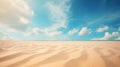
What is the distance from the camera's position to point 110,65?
7.91ft

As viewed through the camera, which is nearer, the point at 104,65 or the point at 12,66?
the point at 12,66

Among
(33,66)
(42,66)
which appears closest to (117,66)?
(42,66)

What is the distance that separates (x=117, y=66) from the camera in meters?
2.38

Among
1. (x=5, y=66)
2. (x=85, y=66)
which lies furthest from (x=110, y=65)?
(x=5, y=66)

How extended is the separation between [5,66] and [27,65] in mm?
363

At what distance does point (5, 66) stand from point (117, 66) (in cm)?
198

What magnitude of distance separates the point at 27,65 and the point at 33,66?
129 mm

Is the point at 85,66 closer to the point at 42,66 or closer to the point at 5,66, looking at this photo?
the point at 42,66

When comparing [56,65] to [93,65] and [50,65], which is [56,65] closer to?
[50,65]

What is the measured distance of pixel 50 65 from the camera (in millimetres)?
2352

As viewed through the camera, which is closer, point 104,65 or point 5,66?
point 5,66

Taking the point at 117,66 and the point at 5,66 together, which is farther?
the point at 117,66

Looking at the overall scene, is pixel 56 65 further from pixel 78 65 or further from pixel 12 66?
pixel 12 66

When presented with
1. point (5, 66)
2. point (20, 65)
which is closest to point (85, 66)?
point (20, 65)
